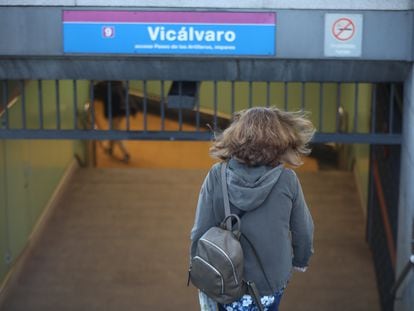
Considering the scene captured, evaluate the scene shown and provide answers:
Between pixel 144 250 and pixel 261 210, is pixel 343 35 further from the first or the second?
pixel 144 250

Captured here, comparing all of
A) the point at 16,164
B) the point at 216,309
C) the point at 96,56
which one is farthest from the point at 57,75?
the point at 216,309

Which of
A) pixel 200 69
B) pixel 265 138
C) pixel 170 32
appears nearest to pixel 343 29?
pixel 200 69

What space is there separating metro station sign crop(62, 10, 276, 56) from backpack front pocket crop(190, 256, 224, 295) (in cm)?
345

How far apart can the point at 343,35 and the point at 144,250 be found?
13.4ft

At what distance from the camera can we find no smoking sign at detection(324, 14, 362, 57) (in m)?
6.43

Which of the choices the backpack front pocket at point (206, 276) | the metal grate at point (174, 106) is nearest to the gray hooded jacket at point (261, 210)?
the backpack front pocket at point (206, 276)

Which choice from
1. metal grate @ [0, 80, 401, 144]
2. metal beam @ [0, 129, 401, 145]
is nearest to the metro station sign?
metal grate @ [0, 80, 401, 144]

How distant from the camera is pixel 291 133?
3.22 m

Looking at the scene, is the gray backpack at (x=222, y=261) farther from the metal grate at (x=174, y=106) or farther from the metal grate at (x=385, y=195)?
the metal grate at (x=385, y=195)

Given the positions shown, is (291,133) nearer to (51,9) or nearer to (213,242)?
(213,242)

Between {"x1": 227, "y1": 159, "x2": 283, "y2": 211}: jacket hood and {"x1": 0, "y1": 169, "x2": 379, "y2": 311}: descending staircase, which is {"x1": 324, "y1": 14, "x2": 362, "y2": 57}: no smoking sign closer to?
{"x1": 0, "y1": 169, "x2": 379, "y2": 311}: descending staircase

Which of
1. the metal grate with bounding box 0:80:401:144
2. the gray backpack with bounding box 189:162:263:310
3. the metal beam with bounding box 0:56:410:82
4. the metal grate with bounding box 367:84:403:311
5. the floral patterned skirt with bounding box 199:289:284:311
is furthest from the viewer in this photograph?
the metal grate with bounding box 367:84:403:311

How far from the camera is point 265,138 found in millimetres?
3164

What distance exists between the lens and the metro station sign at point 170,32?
639 cm
